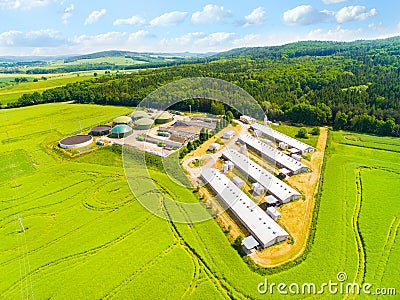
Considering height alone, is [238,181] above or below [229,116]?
below

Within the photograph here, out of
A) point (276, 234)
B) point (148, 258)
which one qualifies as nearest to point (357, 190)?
point (276, 234)

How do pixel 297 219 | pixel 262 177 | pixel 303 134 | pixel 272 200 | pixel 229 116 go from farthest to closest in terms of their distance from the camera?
pixel 229 116
pixel 303 134
pixel 262 177
pixel 272 200
pixel 297 219

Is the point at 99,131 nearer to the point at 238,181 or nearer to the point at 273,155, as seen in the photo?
the point at 238,181

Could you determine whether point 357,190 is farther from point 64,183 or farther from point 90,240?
point 64,183

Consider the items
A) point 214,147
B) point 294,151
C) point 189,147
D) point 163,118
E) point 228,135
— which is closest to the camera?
point 294,151

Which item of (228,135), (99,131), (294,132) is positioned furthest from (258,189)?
(99,131)

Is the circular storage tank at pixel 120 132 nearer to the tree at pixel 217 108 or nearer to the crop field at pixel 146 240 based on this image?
the crop field at pixel 146 240

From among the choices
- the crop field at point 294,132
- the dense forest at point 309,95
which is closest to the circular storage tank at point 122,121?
the dense forest at point 309,95

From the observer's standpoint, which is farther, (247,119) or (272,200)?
(247,119)

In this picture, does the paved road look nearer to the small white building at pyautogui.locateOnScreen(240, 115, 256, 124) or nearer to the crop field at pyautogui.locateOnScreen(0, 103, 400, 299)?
the crop field at pyautogui.locateOnScreen(0, 103, 400, 299)
